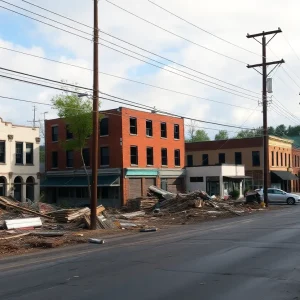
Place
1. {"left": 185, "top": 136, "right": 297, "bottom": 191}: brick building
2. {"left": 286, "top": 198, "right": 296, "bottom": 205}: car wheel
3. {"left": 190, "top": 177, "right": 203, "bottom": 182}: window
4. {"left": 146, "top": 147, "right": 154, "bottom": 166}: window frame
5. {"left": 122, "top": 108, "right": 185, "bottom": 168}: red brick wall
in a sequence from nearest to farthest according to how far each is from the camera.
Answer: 1. {"left": 122, "top": 108, "right": 185, "bottom": 168}: red brick wall
2. {"left": 286, "top": 198, "right": 296, "bottom": 205}: car wheel
3. {"left": 146, "top": 147, "right": 154, "bottom": 166}: window frame
4. {"left": 190, "top": 177, "right": 203, "bottom": 182}: window
5. {"left": 185, "top": 136, "right": 297, "bottom": 191}: brick building

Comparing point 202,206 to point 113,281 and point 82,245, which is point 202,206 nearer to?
point 82,245

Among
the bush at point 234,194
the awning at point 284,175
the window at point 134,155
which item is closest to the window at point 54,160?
the window at point 134,155

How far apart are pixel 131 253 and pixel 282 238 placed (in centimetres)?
554

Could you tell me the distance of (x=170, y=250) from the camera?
14.3 m

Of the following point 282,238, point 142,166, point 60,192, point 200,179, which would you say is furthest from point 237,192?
point 282,238

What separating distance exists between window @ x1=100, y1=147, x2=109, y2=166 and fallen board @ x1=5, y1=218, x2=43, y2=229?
21.6 m

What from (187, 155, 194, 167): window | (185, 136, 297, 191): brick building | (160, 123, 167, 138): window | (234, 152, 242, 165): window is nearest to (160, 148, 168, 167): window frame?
(160, 123, 167, 138): window

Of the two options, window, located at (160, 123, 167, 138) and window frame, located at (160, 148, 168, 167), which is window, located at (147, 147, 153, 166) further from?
window, located at (160, 123, 167, 138)

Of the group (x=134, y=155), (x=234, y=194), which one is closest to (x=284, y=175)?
(x=234, y=194)

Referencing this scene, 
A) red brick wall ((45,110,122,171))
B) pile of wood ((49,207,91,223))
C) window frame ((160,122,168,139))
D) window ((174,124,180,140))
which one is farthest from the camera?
window ((174,124,180,140))

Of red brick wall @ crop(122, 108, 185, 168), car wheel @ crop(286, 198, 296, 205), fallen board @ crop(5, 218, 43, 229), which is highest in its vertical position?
red brick wall @ crop(122, 108, 185, 168)

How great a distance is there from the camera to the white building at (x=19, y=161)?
40875 mm

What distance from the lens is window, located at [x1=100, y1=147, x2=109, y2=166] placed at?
149 feet

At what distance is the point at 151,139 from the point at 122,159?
4900 mm
